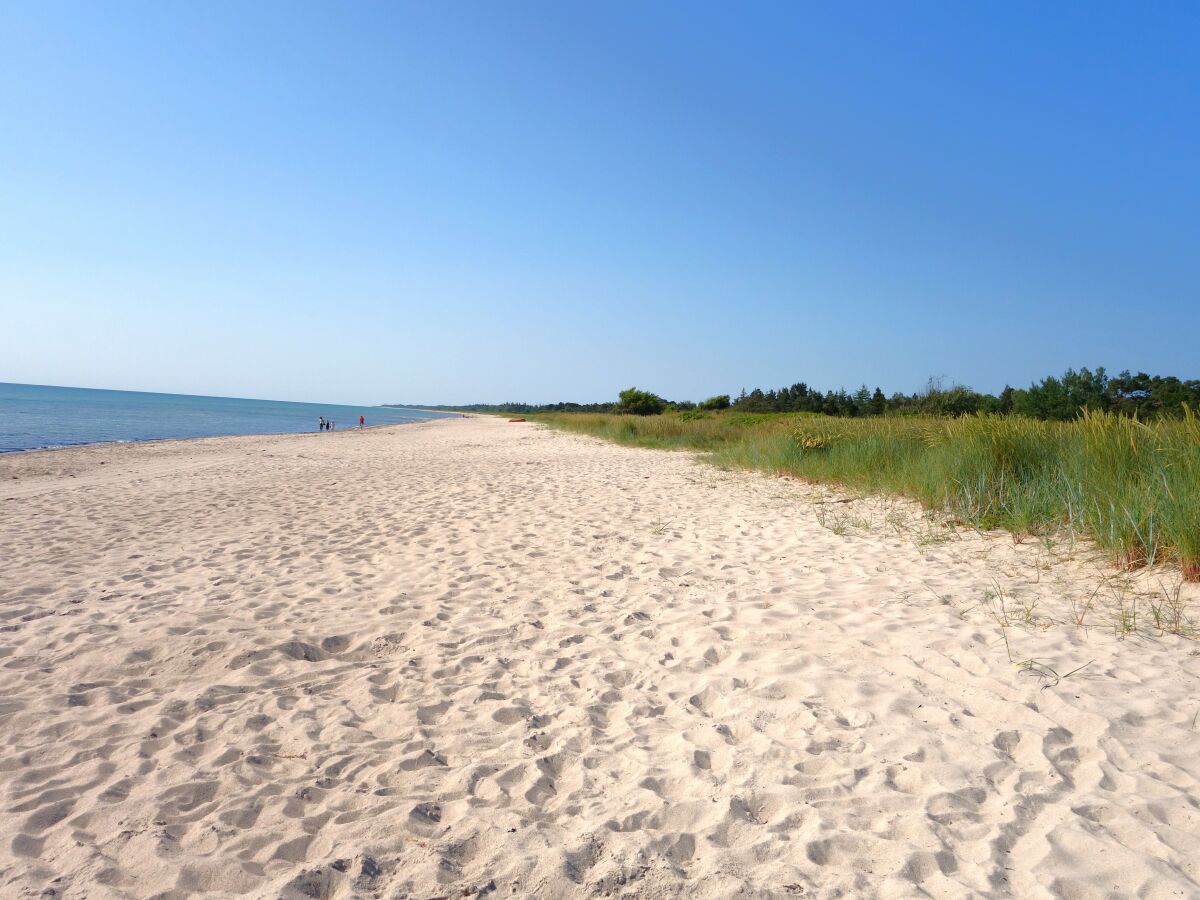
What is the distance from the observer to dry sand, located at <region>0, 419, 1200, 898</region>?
209cm

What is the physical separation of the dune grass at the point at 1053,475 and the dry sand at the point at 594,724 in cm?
37

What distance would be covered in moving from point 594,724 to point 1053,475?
6160 mm

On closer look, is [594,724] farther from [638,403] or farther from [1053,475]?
[638,403]

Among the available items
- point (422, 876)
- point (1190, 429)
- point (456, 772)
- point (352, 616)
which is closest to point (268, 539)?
point (352, 616)

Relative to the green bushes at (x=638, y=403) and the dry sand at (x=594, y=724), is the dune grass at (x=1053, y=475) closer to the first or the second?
the dry sand at (x=594, y=724)

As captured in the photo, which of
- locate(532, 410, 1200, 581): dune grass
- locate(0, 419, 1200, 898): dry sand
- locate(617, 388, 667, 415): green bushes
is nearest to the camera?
locate(0, 419, 1200, 898): dry sand

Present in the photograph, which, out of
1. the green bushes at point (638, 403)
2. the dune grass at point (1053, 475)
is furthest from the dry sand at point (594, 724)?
the green bushes at point (638, 403)

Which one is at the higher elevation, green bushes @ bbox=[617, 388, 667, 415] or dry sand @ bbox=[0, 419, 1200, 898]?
green bushes @ bbox=[617, 388, 667, 415]

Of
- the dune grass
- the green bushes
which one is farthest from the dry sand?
the green bushes

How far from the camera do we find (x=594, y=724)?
305 centimetres

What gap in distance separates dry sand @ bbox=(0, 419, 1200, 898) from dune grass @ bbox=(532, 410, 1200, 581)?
368 millimetres

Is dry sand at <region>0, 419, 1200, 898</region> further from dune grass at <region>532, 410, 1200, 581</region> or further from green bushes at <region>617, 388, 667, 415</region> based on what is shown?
green bushes at <region>617, 388, 667, 415</region>

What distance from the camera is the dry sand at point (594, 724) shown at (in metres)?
2.09

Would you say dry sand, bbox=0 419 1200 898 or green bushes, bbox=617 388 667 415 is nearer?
dry sand, bbox=0 419 1200 898
